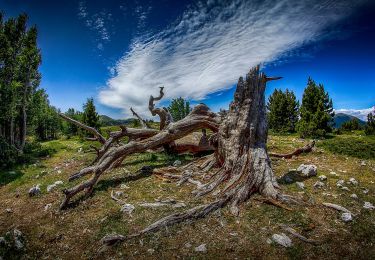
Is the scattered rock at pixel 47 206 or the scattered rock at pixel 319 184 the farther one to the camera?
the scattered rock at pixel 319 184

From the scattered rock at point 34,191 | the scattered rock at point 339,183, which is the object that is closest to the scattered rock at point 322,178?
the scattered rock at point 339,183

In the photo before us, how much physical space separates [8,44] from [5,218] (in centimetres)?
2349

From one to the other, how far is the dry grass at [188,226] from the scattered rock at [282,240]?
172mm

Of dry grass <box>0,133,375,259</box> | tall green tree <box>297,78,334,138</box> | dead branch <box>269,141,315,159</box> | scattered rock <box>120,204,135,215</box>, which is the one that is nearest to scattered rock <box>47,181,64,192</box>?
dry grass <box>0,133,375,259</box>

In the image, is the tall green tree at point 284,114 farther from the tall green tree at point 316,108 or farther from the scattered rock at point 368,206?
the scattered rock at point 368,206

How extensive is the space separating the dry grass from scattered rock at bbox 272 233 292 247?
0.57 ft

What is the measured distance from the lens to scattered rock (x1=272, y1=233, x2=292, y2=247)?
6309 millimetres

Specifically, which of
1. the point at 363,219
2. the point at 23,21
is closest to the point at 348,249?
the point at 363,219

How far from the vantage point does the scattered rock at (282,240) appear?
6309 mm

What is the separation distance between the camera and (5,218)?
9281mm

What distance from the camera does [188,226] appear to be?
7.36 meters

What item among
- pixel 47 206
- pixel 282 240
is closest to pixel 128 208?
pixel 47 206

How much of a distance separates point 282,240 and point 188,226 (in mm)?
2619

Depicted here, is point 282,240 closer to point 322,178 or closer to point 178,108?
point 322,178
